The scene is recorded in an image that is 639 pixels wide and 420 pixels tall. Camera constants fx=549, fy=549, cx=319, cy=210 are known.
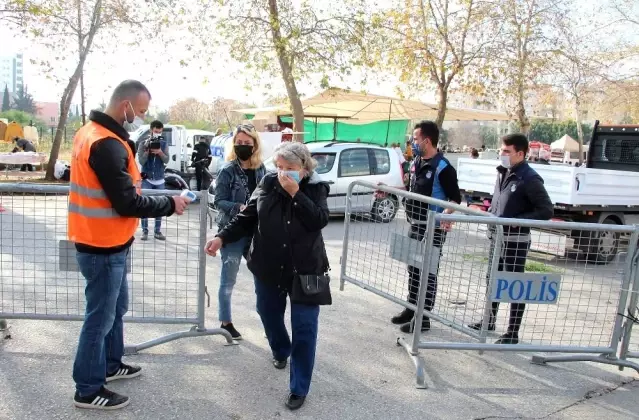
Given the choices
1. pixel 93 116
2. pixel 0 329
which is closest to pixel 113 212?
pixel 93 116

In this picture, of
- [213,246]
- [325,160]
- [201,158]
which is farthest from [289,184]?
[201,158]

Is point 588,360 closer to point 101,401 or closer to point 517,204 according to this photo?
point 517,204

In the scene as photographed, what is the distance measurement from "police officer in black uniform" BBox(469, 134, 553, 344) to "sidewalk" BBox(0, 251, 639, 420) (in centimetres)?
38

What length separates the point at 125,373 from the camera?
12.7 ft

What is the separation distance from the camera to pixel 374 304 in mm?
5949

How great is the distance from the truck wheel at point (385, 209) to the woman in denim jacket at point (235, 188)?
231 cm

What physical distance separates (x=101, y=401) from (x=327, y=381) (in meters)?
1.54

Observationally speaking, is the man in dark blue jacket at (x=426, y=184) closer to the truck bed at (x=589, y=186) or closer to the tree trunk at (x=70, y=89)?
the truck bed at (x=589, y=186)

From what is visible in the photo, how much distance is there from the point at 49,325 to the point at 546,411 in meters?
4.05

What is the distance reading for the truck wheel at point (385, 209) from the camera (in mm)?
6551

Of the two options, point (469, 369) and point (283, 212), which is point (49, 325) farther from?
point (469, 369)

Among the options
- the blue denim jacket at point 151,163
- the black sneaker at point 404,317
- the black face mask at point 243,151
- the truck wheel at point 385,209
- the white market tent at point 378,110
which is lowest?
the black sneaker at point 404,317

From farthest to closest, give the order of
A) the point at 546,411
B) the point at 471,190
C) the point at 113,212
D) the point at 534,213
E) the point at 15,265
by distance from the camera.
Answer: the point at 471,190
the point at 15,265
the point at 534,213
the point at 546,411
the point at 113,212

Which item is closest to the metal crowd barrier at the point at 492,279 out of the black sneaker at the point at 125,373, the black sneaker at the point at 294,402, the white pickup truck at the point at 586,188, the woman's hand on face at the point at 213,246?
the black sneaker at the point at 294,402
